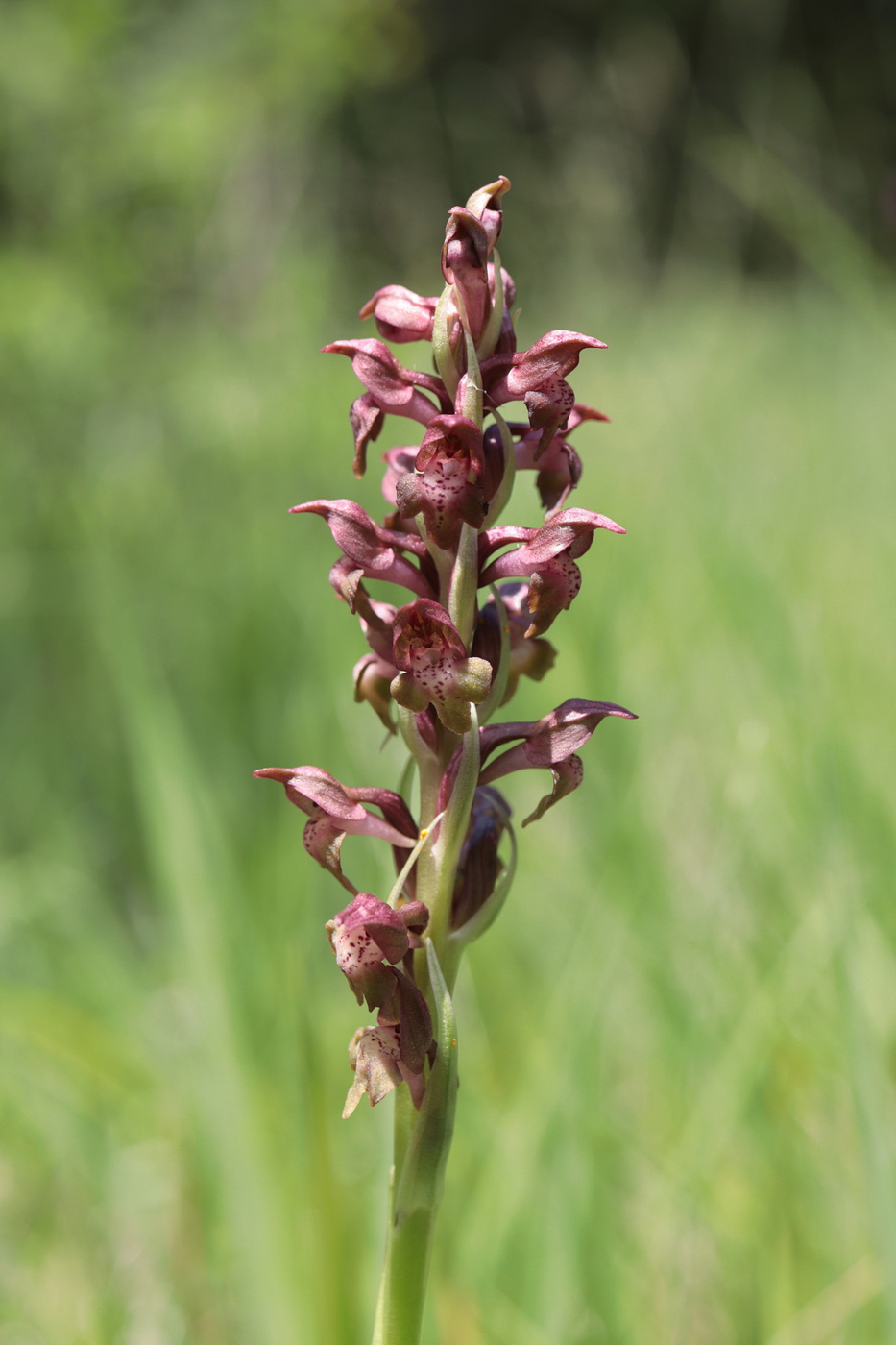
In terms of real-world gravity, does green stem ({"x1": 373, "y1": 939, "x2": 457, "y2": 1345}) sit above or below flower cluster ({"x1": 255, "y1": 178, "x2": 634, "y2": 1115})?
below

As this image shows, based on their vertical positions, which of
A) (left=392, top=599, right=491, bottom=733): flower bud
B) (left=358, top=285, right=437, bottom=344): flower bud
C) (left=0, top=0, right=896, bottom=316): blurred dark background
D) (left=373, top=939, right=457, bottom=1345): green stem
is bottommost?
(left=373, top=939, right=457, bottom=1345): green stem

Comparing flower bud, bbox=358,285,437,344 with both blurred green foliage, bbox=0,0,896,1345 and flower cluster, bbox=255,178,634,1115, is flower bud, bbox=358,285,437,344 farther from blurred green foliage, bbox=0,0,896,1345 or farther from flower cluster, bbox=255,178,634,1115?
blurred green foliage, bbox=0,0,896,1345

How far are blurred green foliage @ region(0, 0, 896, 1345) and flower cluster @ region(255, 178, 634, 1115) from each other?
0.37m

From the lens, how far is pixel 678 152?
57.0 feet

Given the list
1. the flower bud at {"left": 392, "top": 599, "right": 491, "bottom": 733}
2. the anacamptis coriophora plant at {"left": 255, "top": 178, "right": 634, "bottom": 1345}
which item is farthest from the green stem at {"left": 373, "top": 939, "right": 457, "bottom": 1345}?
the flower bud at {"left": 392, "top": 599, "right": 491, "bottom": 733}

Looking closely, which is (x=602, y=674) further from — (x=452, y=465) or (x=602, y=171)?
(x=602, y=171)

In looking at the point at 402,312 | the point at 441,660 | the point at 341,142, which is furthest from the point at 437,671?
the point at 341,142

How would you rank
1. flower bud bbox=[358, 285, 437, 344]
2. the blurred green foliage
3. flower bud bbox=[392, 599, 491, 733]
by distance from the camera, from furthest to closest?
the blurred green foliage → flower bud bbox=[358, 285, 437, 344] → flower bud bbox=[392, 599, 491, 733]

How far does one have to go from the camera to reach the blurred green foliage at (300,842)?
1.33 metres

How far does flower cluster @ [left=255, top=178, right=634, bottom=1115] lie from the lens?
2.64ft

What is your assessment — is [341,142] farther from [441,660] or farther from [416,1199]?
[416,1199]

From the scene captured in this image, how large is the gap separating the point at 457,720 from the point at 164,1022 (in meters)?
1.90

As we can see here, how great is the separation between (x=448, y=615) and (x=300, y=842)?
164cm

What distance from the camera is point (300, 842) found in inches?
93.7
